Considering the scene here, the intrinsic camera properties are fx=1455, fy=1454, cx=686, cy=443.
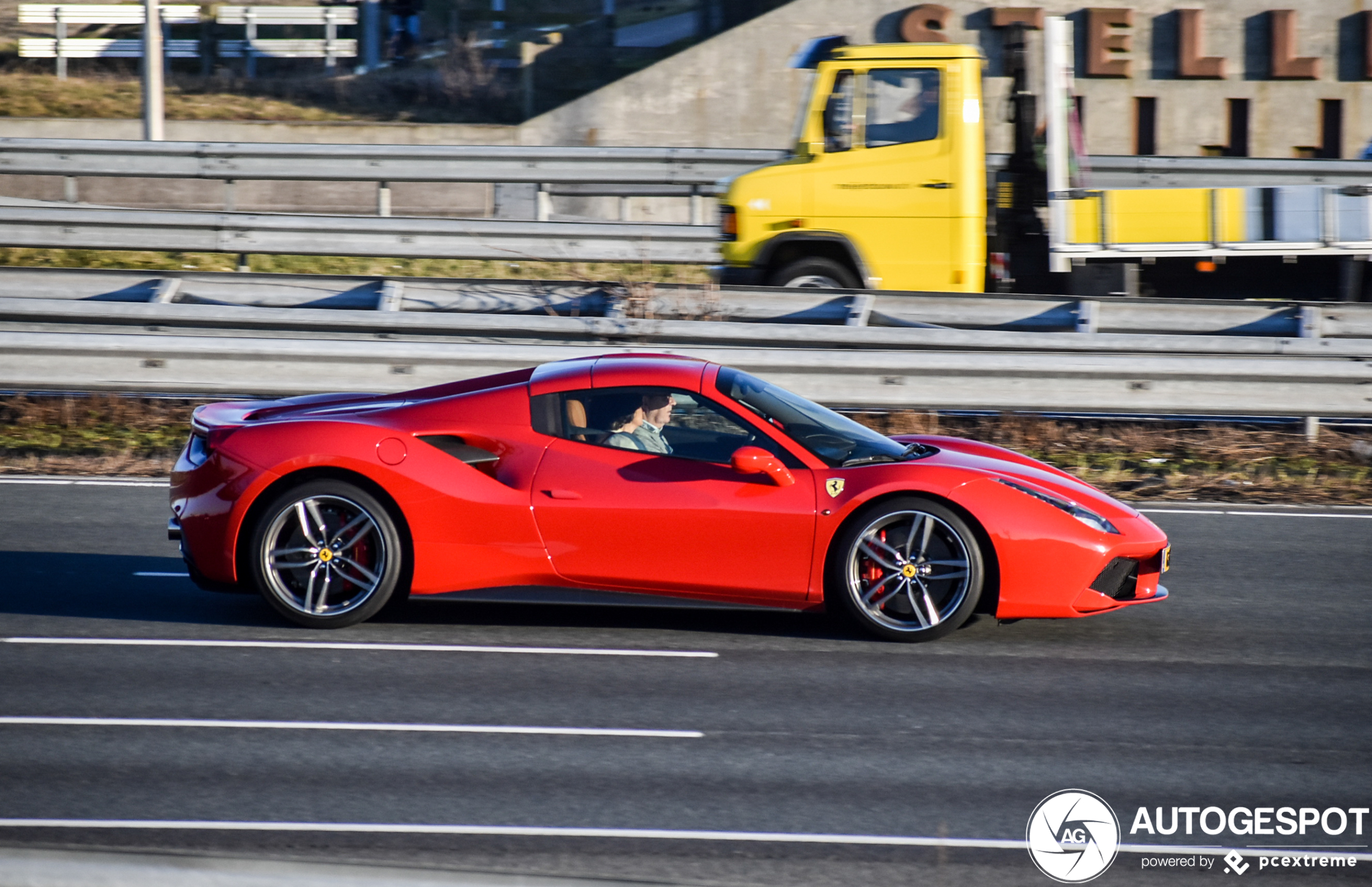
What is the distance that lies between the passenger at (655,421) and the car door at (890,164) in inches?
237

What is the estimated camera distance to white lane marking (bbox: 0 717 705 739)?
520 cm

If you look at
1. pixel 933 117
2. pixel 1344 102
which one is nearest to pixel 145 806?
pixel 933 117

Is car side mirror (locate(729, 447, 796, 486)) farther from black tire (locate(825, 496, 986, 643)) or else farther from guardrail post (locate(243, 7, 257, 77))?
guardrail post (locate(243, 7, 257, 77))

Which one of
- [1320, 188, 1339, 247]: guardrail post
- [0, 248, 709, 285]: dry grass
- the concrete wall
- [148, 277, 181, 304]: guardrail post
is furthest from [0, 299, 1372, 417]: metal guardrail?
the concrete wall

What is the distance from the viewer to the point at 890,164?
1190 centimetres

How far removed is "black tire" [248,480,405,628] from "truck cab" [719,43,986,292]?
6.49m

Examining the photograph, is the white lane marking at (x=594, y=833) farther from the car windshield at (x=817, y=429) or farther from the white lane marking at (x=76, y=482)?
the white lane marking at (x=76, y=482)

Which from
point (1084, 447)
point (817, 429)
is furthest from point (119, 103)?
point (817, 429)

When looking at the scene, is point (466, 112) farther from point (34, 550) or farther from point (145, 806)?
point (145, 806)

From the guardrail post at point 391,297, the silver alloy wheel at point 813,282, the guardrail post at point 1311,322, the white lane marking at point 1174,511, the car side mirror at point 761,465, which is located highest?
the silver alloy wheel at point 813,282

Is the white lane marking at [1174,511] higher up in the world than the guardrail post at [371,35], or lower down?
lower down

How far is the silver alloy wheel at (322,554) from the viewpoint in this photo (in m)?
6.34

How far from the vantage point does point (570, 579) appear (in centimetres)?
624

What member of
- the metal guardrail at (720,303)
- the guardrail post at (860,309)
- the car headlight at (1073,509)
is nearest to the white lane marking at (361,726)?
the car headlight at (1073,509)
